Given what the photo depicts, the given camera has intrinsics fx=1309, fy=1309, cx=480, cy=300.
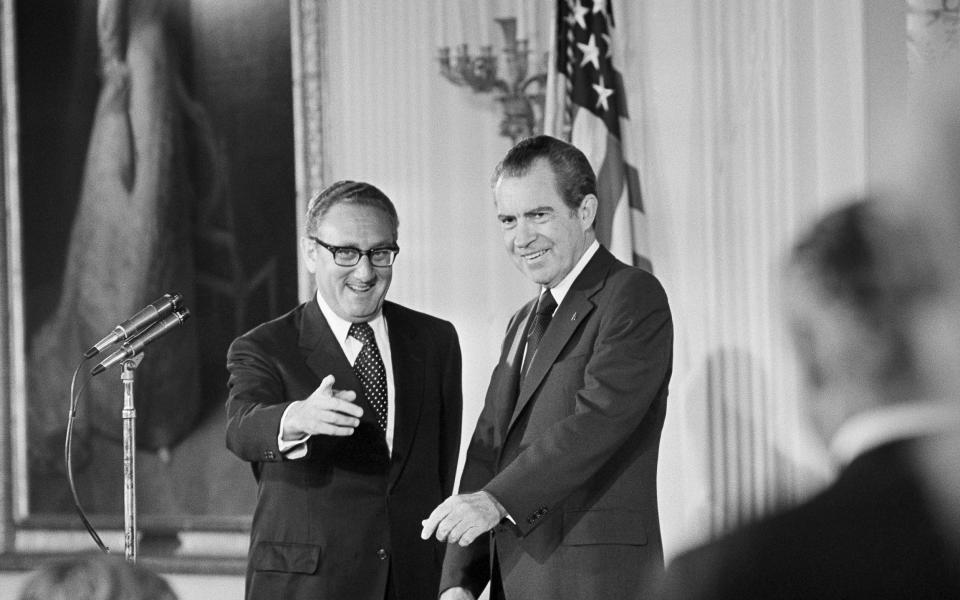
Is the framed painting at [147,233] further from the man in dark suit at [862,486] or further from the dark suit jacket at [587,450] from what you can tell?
the man in dark suit at [862,486]

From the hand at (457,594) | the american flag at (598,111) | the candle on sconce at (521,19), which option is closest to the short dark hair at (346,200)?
the hand at (457,594)

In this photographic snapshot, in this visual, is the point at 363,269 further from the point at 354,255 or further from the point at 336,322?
the point at 336,322

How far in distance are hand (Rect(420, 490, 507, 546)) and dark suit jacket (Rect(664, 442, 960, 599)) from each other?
1.83 meters

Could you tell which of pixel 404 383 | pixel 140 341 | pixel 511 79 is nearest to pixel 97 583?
pixel 404 383

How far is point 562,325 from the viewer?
306 centimetres

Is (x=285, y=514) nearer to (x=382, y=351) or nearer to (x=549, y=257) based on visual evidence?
(x=382, y=351)

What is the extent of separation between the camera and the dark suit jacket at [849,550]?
0.84 meters

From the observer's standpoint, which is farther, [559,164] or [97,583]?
[559,164]

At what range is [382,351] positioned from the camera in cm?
354

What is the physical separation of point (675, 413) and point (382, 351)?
2423mm

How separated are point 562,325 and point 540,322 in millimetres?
112

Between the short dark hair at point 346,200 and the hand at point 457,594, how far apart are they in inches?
39.3

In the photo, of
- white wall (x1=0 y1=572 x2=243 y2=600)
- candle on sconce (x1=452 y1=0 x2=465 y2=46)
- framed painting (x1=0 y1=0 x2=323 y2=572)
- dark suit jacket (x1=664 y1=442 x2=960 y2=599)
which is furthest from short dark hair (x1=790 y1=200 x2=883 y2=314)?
white wall (x1=0 y1=572 x2=243 y2=600)

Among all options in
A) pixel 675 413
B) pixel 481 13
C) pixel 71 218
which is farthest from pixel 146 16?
pixel 675 413
